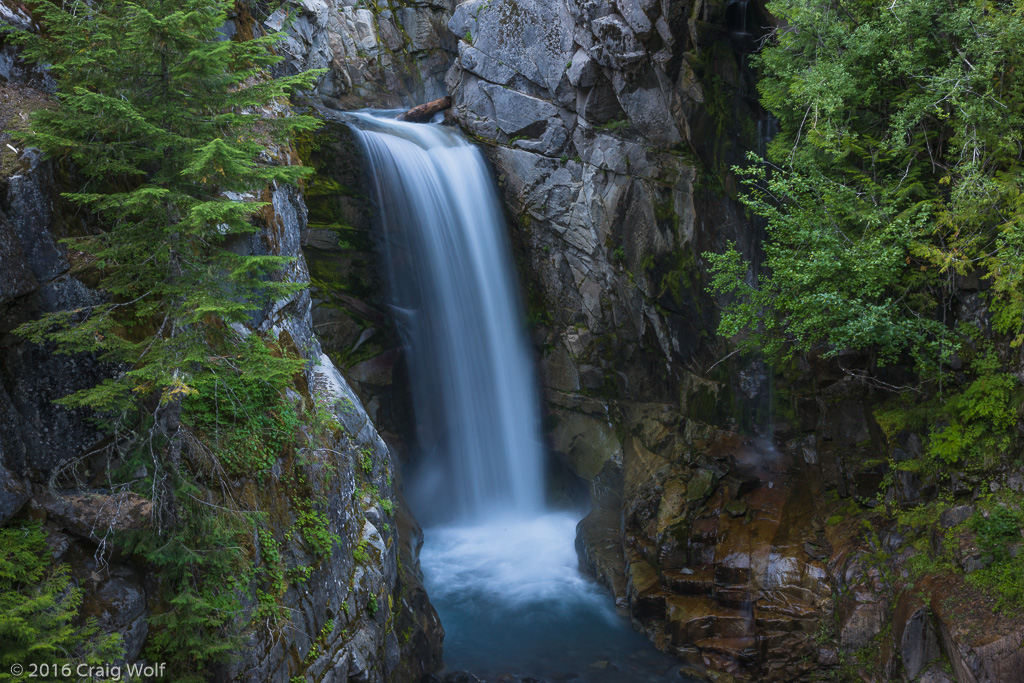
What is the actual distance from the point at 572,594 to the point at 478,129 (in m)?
12.1

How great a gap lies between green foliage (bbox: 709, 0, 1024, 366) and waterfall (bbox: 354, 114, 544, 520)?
6.71m

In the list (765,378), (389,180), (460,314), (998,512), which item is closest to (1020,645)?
(998,512)

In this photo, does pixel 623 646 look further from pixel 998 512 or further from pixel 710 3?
pixel 710 3

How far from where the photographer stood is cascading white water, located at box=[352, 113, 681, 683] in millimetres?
14930

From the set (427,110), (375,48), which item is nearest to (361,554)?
(427,110)

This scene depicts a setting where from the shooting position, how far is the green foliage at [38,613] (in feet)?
Result: 15.0

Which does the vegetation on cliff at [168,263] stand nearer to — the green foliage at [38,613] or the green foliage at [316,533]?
the green foliage at [38,613]

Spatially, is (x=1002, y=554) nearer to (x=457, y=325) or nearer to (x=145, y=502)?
(x=145, y=502)

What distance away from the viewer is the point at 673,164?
14.5 m

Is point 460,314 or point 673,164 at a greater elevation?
point 673,164

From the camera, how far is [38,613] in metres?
4.87

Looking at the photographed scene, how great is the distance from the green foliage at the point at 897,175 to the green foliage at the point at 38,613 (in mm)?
9961

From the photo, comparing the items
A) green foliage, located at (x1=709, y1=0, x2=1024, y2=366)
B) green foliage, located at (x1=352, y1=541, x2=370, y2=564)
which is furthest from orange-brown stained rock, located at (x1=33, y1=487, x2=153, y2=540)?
green foliage, located at (x1=709, y1=0, x2=1024, y2=366)

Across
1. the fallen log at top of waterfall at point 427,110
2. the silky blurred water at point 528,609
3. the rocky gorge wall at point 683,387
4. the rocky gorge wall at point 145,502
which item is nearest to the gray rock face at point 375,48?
the fallen log at top of waterfall at point 427,110
